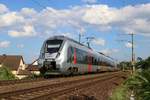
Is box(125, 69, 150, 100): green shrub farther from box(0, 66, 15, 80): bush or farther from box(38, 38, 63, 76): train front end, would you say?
box(0, 66, 15, 80): bush

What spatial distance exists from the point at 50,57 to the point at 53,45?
44.8 inches

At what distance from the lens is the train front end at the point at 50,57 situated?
28547mm

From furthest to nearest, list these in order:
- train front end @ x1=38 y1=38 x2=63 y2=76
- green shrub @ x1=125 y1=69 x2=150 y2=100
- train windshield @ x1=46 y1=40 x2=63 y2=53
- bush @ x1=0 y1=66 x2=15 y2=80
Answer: bush @ x1=0 y1=66 x2=15 y2=80 → train windshield @ x1=46 y1=40 x2=63 y2=53 → train front end @ x1=38 y1=38 x2=63 y2=76 → green shrub @ x1=125 y1=69 x2=150 y2=100

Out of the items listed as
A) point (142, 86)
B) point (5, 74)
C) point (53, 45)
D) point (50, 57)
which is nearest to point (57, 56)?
point (50, 57)

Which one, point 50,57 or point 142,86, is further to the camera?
point 50,57

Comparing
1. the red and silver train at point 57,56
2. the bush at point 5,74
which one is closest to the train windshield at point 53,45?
the red and silver train at point 57,56

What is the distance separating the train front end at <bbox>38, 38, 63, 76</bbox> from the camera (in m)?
28.5

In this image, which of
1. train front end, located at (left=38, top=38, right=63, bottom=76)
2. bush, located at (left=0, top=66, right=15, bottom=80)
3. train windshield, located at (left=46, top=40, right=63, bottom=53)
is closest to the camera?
train front end, located at (left=38, top=38, right=63, bottom=76)

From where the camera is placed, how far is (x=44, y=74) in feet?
97.0

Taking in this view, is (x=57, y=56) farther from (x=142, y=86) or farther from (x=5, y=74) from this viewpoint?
(x=142, y=86)

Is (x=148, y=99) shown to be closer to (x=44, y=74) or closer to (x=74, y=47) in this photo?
(x=44, y=74)

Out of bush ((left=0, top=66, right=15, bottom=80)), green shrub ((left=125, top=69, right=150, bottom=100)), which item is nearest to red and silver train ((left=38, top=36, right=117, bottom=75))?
bush ((left=0, top=66, right=15, bottom=80))

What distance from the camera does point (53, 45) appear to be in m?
29.4

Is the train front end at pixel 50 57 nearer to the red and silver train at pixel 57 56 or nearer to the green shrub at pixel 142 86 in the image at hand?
the red and silver train at pixel 57 56
